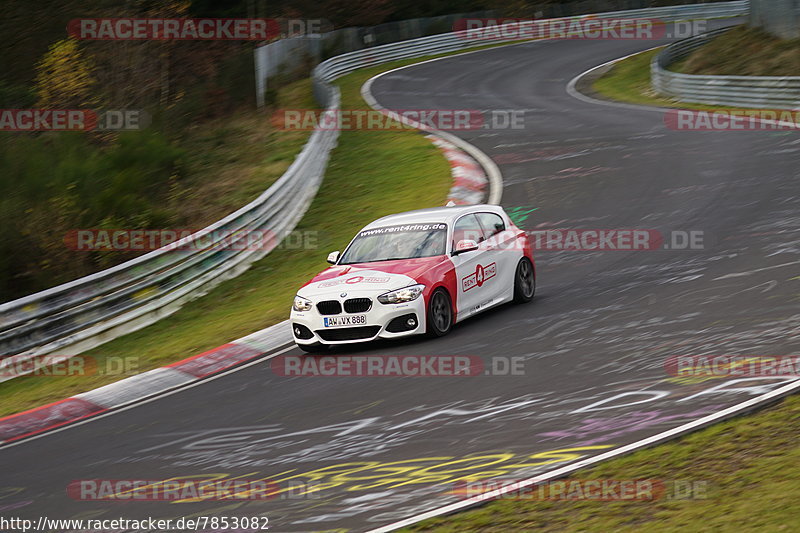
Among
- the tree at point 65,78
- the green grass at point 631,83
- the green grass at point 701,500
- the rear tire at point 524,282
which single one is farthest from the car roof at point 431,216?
the tree at point 65,78

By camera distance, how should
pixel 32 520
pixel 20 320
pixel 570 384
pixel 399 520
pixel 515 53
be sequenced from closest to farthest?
pixel 399 520, pixel 32 520, pixel 570 384, pixel 20 320, pixel 515 53

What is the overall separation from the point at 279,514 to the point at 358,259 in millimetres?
6193

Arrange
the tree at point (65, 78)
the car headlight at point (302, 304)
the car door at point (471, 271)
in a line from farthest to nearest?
the tree at point (65, 78) < the car door at point (471, 271) < the car headlight at point (302, 304)

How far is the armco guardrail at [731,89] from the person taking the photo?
87.0ft

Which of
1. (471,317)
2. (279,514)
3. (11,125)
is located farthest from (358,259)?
(11,125)

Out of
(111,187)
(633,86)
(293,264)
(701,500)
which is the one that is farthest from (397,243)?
(633,86)

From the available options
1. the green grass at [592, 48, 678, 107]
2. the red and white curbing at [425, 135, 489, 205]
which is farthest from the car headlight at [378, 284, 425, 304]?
the green grass at [592, 48, 678, 107]

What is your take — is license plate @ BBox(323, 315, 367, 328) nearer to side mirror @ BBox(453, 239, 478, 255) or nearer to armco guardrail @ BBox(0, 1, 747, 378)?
side mirror @ BBox(453, 239, 478, 255)

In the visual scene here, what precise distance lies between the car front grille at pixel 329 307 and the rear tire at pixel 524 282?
2.62m

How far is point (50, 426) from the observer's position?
10.6m

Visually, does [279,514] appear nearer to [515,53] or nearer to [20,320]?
[20,320]

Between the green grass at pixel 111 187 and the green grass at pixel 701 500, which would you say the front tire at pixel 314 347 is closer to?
the green grass at pixel 701 500

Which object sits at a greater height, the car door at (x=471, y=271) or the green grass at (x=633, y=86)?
the green grass at (x=633, y=86)

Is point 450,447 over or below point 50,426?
over
